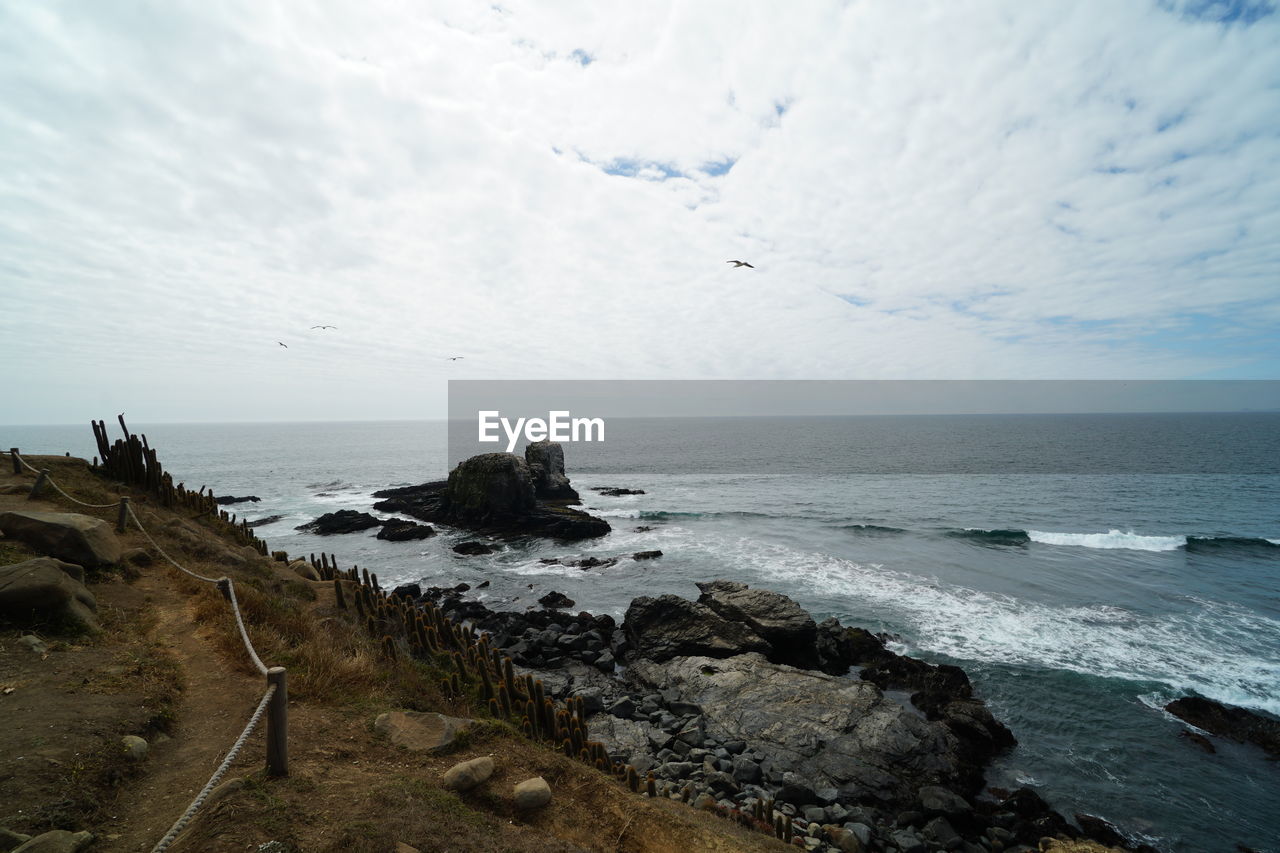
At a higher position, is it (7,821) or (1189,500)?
(7,821)

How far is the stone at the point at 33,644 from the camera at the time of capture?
25.7 feet

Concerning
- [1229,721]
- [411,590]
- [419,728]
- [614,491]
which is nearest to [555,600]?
[411,590]

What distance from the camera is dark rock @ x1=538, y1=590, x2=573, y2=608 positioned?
2778cm

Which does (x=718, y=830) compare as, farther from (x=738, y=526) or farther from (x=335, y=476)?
(x=335, y=476)

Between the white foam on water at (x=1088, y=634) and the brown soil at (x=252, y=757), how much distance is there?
18628mm

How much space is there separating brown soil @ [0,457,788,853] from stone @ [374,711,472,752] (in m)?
0.18

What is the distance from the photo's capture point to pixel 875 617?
999 inches

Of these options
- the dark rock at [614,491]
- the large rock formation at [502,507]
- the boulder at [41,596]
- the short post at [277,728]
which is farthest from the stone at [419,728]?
the dark rock at [614,491]

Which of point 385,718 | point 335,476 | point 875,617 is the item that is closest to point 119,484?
point 385,718

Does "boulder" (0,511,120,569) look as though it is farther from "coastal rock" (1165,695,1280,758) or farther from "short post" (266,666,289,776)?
"coastal rock" (1165,695,1280,758)

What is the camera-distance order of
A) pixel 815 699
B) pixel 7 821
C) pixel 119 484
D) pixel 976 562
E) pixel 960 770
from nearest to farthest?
pixel 7 821, pixel 960 770, pixel 815 699, pixel 119 484, pixel 976 562

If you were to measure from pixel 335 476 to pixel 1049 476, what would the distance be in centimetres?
9869

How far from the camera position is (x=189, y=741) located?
6699 mm

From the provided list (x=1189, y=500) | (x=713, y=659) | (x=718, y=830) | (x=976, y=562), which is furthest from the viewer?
(x=1189, y=500)
